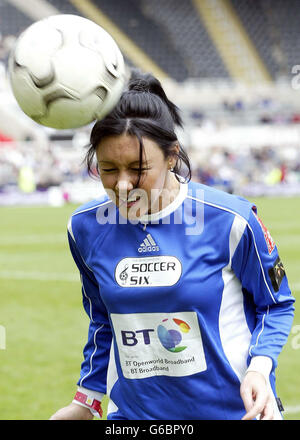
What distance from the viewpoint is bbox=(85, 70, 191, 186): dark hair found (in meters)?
2.06

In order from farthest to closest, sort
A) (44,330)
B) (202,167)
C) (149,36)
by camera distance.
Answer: (149,36), (202,167), (44,330)

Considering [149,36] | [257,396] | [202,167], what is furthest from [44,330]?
[149,36]

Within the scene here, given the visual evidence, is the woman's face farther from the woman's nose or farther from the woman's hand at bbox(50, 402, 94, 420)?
the woman's hand at bbox(50, 402, 94, 420)

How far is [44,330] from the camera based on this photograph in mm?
6523

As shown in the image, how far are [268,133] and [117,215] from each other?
1138 inches

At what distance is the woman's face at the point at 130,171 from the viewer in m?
2.06

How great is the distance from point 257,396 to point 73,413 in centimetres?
76

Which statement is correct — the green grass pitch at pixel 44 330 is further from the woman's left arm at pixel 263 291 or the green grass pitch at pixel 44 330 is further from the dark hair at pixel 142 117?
the dark hair at pixel 142 117

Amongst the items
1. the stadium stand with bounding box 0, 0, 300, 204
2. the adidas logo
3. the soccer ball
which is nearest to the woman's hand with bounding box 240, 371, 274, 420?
the adidas logo

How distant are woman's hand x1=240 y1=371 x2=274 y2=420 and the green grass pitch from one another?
231cm

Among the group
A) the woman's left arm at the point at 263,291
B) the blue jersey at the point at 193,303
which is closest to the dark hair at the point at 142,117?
the blue jersey at the point at 193,303

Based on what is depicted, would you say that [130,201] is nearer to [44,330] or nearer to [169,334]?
[169,334]

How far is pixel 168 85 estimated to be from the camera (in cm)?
3512

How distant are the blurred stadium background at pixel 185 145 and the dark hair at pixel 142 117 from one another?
0.98ft
